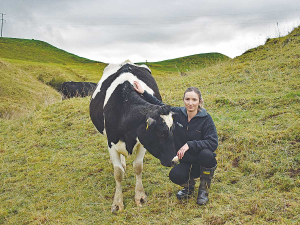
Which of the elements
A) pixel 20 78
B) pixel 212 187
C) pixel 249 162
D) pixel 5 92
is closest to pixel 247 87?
pixel 249 162

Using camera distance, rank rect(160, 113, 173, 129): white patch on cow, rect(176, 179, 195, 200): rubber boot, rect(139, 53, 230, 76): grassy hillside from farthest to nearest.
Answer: rect(139, 53, 230, 76): grassy hillside
rect(176, 179, 195, 200): rubber boot
rect(160, 113, 173, 129): white patch on cow

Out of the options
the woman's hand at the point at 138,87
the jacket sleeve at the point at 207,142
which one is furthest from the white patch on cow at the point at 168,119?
the woman's hand at the point at 138,87

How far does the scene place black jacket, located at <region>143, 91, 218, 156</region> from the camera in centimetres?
416

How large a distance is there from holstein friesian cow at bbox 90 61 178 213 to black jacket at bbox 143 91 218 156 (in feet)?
1.35

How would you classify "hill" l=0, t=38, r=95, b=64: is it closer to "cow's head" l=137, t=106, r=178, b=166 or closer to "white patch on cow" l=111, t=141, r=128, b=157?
"white patch on cow" l=111, t=141, r=128, b=157

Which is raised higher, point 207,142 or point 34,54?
point 34,54

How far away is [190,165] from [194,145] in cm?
56

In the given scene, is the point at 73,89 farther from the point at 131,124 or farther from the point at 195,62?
the point at 131,124

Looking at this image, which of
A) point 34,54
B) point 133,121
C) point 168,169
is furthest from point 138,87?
point 34,54

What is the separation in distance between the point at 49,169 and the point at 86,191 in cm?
187

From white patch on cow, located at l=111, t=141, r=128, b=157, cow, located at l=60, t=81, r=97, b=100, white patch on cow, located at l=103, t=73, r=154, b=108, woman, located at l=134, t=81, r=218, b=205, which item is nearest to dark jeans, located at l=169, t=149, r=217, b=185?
woman, located at l=134, t=81, r=218, b=205

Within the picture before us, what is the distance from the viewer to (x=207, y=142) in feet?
13.6

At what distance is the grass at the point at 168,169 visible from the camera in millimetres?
4090

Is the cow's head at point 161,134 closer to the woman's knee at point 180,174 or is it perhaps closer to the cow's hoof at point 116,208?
the woman's knee at point 180,174
